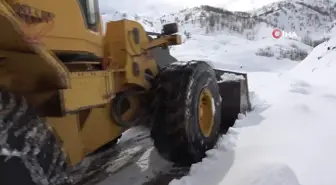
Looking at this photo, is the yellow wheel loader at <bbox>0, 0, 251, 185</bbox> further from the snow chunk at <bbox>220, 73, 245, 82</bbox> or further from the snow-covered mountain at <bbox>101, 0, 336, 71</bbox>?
the snow-covered mountain at <bbox>101, 0, 336, 71</bbox>

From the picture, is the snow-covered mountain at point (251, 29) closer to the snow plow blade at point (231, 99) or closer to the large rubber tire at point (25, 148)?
the snow plow blade at point (231, 99)

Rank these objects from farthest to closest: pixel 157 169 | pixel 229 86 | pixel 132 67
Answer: pixel 229 86 → pixel 157 169 → pixel 132 67

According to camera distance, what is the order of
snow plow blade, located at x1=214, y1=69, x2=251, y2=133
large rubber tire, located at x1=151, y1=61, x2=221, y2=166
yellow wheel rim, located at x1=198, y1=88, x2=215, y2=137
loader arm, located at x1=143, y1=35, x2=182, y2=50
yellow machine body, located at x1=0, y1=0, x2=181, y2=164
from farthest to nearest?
snow plow blade, located at x1=214, y1=69, x2=251, y2=133 < yellow wheel rim, located at x1=198, y1=88, x2=215, y2=137 < loader arm, located at x1=143, y1=35, x2=182, y2=50 < large rubber tire, located at x1=151, y1=61, x2=221, y2=166 < yellow machine body, located at x1=0, y1=0, x2=181, y2=164

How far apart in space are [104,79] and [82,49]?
0.90 ft

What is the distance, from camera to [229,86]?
5773 mm

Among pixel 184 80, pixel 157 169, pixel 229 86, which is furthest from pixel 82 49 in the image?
pixel 229 86

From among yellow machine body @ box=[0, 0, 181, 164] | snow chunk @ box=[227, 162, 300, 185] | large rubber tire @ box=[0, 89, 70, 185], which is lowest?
snow chunk @ box=[227, 162, 300, 185]

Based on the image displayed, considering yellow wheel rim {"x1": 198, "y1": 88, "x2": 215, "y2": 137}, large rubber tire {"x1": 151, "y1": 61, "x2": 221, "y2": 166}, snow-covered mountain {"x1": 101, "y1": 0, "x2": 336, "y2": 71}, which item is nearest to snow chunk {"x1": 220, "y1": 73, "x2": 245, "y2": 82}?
yellow wheel rim {"x1": 198, "y1": 88, "x2": 215, "y2": 137}

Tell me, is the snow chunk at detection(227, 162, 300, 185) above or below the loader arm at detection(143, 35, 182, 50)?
below

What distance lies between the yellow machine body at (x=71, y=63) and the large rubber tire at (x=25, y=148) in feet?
0.76

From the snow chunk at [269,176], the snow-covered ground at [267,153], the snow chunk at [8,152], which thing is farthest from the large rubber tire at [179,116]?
the snow chunk at [8,152]

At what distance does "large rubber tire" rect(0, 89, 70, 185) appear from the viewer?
2.00 meters

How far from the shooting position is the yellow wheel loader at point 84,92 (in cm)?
212

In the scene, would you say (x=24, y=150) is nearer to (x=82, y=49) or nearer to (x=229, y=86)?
(x=82, y=49)
